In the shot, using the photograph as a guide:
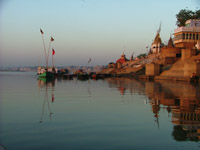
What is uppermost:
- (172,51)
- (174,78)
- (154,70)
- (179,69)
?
(172,51)

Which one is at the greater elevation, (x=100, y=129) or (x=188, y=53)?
(x=188, y=53)

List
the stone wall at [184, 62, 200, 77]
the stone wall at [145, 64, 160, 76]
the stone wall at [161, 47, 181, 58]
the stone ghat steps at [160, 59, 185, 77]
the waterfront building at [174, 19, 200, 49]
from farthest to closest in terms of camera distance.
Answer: the waterfront building at [174, 19, 200, 49]
the stone wall at [161, 47, 181, 58]
the stone wall at [145, 64, 160, 76]
the stone ghat steps at [160, 59, 185, 77]
the stone wall at [184, 62, 200, 77]

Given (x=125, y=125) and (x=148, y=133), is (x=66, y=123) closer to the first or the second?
(x=125, y=125)

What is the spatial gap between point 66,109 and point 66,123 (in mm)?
4669

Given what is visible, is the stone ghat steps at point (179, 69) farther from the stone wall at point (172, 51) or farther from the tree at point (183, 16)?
the tree at point (183, 16)

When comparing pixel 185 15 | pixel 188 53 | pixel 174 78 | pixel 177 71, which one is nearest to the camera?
pixel 174 78

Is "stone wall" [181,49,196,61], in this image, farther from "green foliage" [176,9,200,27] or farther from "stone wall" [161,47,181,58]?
"green foliage" [176,9,200,27]

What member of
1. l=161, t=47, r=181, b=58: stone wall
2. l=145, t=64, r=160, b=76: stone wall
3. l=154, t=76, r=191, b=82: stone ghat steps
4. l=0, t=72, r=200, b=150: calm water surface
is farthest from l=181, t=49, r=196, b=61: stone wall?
l=0, t=72, r=200, b=150: calm water surface

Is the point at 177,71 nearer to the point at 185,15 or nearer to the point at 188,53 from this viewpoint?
the point at 188,53

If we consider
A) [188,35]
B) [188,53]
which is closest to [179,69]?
[188,53]

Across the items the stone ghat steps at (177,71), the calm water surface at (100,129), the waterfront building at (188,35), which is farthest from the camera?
the waterfront building at (188,35)

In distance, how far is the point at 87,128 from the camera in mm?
12375

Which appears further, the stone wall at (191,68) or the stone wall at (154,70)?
the stone wall at (154,70)

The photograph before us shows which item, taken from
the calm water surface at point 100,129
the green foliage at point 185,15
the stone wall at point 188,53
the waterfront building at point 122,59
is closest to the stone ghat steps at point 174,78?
the stone wall at point 188,53
